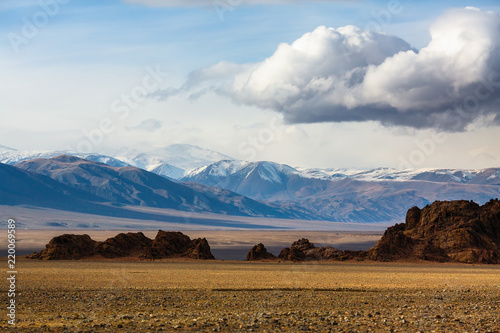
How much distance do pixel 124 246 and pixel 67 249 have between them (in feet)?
23.3

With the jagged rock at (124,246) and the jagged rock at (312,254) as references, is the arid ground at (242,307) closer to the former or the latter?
the jagged rock at (124,246)

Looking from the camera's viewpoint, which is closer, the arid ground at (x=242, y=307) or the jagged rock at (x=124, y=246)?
the arid ground at (x=242, y=307)

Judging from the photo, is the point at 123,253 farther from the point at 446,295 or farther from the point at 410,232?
the point at 446,295

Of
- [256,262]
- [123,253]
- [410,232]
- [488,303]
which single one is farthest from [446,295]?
[410,232]

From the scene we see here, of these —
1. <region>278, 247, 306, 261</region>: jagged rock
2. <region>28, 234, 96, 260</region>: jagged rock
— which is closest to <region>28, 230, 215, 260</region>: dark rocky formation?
<region>28, 234, 96, 260</region>: jagged rock

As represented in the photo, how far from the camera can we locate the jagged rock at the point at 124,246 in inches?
2704

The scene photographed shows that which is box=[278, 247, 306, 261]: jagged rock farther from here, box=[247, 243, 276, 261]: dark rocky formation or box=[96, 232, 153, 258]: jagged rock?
box=[96, 232, 153, 258]: jagged rock

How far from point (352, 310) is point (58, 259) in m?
49.6

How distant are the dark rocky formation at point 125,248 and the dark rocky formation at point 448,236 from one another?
22949mm

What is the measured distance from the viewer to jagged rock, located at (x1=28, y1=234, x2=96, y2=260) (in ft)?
219

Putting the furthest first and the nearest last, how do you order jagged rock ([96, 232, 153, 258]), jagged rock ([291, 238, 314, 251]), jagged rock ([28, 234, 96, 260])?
1. jagged rock ([291, 238, 314, 251])
2. jagged rock ([96, 232, 153, 258])
3. jagged rock ([28, 234, 96, 260])

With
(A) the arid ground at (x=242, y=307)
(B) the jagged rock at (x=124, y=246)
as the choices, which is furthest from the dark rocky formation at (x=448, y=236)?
(A) the arid ground at (x=242, y=307)

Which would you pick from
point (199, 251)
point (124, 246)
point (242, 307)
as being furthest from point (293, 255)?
point (242, 307)

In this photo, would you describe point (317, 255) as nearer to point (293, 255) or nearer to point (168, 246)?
point (293, 255)
